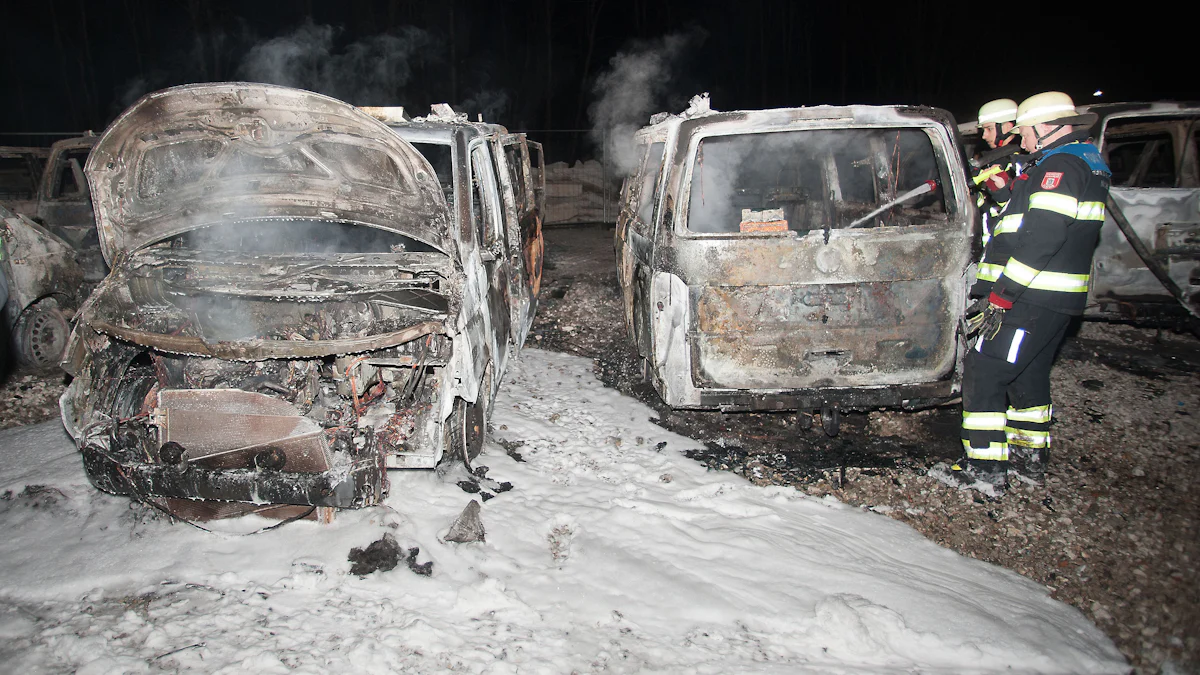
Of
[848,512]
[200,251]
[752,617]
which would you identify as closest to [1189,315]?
[848,512]

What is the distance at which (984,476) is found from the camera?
12.8 ft

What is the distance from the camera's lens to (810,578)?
10.2 feet

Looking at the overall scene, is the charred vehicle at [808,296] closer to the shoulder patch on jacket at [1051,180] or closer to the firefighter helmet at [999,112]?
the shoulder patch on jacket at [1051,180]

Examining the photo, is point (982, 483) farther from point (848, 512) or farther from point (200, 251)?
point (200, 251)

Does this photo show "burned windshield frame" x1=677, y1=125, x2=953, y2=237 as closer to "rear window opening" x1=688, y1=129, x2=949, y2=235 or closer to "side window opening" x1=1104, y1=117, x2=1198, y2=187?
"rear window opening" x1=688, y1=129, x2=949, y2=235

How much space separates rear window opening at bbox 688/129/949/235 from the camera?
15.4 ft

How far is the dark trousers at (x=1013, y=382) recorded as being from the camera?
370 cm

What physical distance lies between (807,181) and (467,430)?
3.75 m

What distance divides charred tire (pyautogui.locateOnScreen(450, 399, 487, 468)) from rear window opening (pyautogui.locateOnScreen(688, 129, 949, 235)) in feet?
6.21

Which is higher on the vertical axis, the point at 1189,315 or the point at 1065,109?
the point at 1065,109

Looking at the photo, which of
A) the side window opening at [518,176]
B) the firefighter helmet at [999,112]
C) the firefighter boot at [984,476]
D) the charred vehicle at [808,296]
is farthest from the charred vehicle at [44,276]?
the firefighter helmet at [999,112]

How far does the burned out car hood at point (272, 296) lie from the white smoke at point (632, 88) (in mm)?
10443

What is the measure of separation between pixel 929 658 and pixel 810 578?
0.60 m

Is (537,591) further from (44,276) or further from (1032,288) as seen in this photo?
(44,276)
